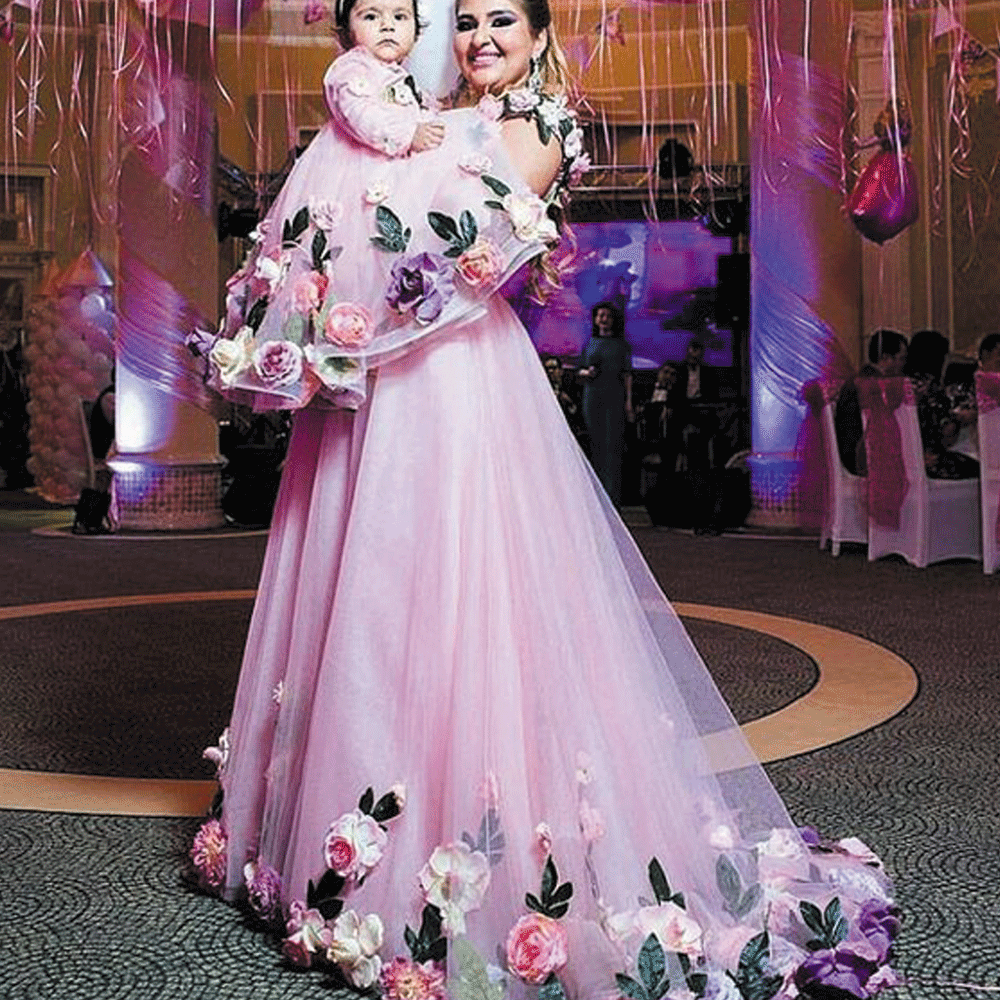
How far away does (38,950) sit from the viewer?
181 centimetres

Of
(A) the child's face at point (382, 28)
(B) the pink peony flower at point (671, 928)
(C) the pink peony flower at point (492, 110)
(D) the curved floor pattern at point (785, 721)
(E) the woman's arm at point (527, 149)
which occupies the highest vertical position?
(A) the child's face at point (382, 28)

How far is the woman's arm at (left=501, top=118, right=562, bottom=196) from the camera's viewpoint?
177 centimetres

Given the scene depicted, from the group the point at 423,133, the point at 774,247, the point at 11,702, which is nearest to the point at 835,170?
the point at 774,247

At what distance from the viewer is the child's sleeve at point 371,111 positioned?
69.4 inches

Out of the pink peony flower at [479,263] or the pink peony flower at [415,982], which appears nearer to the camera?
the pink peony flower at [415,982]

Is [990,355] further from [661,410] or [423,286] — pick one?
[423,286]

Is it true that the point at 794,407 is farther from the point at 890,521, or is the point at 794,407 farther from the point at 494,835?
the point at 494,835

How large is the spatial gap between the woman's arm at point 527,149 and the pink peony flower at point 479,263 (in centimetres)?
11

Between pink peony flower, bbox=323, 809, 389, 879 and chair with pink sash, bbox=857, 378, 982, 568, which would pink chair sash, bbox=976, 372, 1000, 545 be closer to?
chair with pink sash, bbox=857, 378, 982, 568

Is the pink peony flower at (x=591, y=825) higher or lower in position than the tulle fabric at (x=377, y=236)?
lower

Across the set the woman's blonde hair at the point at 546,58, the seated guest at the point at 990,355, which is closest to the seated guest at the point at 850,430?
Result: the seated guest at the point at 990,355

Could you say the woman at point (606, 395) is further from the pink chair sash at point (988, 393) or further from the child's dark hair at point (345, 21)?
the child's dark hair at point (345, 21)

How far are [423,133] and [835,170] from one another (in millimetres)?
6386

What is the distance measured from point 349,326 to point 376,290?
6cm
